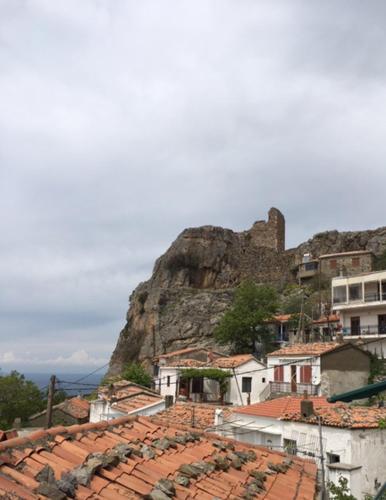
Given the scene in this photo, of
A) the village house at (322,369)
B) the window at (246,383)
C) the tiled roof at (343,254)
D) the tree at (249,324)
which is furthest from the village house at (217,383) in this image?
the tiled roof at (343,254)

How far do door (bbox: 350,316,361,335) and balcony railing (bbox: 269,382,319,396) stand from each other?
9.67 m

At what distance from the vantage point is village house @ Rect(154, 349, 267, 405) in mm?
32469

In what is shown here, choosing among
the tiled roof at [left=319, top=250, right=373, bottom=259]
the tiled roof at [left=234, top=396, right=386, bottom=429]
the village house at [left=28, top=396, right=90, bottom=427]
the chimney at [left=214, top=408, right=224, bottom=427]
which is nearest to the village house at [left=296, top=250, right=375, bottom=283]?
the tiled roof at [left=319, top=250, right=373, bottom=259]

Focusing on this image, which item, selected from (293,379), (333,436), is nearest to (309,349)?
(293,379)

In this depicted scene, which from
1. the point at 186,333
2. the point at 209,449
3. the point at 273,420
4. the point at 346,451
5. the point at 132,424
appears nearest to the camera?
the point at 209,449

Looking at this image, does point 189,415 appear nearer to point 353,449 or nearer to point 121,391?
point 121,391

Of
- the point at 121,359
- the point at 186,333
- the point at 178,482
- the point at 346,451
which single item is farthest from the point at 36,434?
the point at 121,359

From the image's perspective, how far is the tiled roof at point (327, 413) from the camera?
15336 millimetres

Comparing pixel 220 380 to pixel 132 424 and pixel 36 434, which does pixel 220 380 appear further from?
pixel 36 434

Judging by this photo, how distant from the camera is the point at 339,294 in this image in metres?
38.8

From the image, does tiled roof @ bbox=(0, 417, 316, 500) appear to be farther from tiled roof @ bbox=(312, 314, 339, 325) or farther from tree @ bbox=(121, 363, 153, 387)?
tree @ bbox=(121, 363, 153, 387)

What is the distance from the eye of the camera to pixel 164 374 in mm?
36781

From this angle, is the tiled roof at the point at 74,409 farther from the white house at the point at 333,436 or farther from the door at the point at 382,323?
the door at the point at 382,323

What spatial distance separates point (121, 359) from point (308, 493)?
50.0 metres
